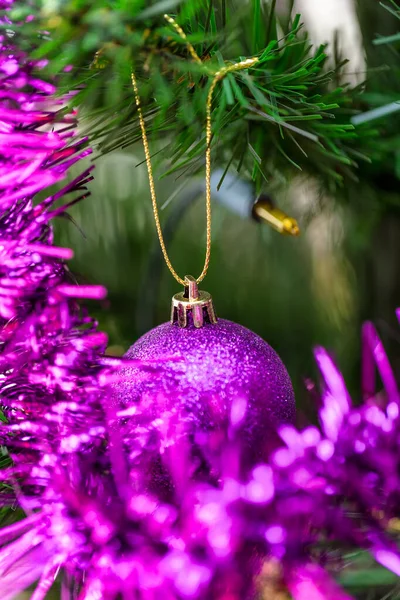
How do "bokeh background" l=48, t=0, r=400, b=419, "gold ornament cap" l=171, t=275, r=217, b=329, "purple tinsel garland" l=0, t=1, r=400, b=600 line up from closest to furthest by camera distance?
"purple tinsel garland" l=0, t=1, r=400, b=600, "gold ornament cap" l=171, t=275, r=217, b=329, "bokeh background" l=48, t=0, r=400, b=419

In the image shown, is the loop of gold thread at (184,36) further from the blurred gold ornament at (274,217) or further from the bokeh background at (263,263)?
the bokeh background at (263,263)

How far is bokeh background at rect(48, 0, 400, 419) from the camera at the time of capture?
0.50 m

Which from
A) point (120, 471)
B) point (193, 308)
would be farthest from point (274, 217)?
point (120, 471)

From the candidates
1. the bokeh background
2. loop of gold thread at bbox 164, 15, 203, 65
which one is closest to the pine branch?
loop of gold thread at bbox 164, 15, 203, 65

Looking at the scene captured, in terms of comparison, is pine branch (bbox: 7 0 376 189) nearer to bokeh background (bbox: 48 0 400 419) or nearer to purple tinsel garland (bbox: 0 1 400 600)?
purple tinsel garland (bbox: 0 1 400 600)

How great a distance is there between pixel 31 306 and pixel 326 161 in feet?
0.75

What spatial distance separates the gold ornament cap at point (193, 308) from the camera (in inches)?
12.6

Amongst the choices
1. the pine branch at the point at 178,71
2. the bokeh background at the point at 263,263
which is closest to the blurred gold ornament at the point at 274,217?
the pine branch at the point at 178,71

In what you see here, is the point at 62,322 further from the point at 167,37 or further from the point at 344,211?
the point at 344,211

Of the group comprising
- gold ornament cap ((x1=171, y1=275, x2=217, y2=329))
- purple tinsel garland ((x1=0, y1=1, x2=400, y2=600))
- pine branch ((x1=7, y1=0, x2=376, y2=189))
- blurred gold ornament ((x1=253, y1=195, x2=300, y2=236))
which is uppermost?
pine branch ((x1=7, y1=0, x2=376, y2=189))

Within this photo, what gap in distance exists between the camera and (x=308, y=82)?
30 centimetres

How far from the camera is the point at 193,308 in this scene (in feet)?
1.05

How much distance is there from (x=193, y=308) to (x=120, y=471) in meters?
0.11

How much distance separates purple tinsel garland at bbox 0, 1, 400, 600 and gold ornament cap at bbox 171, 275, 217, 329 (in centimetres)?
4
